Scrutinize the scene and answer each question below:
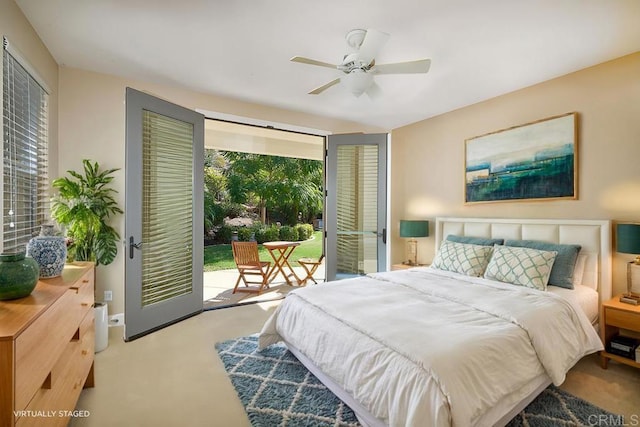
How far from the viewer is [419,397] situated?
1.35m

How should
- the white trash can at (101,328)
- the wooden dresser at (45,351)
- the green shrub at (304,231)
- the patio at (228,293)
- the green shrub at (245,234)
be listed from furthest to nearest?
the green shrub at (304,231)
the green shrub at (245,234)
the patio at (228,293)
the white trash can at (101,328)
the wooden dresser at (45,351)

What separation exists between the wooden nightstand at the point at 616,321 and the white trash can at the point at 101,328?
4.14 meters

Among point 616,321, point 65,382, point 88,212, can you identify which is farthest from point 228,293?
point 616,321

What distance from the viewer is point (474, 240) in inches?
133

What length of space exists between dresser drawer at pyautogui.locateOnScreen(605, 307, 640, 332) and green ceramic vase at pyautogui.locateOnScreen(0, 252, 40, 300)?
3.68 metres

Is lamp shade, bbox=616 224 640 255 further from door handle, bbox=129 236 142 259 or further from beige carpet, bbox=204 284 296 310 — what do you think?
door handle, bbox=129 236 142 259

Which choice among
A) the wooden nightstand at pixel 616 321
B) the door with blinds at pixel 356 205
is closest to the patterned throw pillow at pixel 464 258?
the wooden nightstand at pixel 616 321

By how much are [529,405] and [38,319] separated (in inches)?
106

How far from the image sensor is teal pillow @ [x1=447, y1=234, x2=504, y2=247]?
3.24 metres

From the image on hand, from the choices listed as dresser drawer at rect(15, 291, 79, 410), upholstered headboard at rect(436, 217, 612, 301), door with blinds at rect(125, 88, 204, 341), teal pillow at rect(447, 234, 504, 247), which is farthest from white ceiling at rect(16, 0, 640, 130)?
dresser drawer at rect(15, 291, 79, 410)

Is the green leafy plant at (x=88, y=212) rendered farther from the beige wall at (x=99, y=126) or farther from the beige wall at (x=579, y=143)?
the beige wall at (x=579, y=143)

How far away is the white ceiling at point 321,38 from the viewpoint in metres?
2.01

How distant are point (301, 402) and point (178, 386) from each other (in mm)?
907

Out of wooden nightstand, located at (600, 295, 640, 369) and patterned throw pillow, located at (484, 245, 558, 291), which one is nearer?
wooden nightstand, located at (600, 295, 640, 369)
